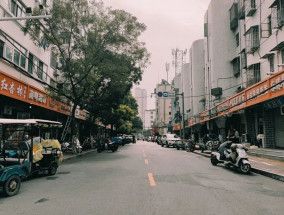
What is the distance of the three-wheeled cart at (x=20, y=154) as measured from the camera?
6.66m

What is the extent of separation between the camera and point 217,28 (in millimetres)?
29875

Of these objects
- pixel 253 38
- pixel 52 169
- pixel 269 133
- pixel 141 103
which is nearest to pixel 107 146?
pixel 269 133

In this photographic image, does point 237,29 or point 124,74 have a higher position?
point 237,29

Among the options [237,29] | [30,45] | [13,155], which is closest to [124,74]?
[30,45]

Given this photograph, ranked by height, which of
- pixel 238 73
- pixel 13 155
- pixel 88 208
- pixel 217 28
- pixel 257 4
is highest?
pixel 217 28

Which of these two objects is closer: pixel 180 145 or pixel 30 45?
pixel 30 45

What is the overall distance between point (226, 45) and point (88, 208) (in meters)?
28.0

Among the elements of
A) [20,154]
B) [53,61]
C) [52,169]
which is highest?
[53,61]

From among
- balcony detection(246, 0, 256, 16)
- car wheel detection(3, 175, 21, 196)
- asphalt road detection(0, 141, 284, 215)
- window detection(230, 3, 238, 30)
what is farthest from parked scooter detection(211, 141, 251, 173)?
window detection(230, 3, 238, 30)

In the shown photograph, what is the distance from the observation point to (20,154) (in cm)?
816

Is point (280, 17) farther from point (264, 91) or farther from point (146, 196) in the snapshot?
point (146, 196)

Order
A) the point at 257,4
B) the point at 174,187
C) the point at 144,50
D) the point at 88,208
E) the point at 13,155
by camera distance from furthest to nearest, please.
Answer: the point at 144,50 → the point at 257,4 → the point at 13,155 → the point at 174,187 → the point at 88,208

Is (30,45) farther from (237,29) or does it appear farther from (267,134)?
(237,29)

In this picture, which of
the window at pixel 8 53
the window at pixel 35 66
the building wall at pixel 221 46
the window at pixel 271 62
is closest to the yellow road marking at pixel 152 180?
the window at pixel 8 53
